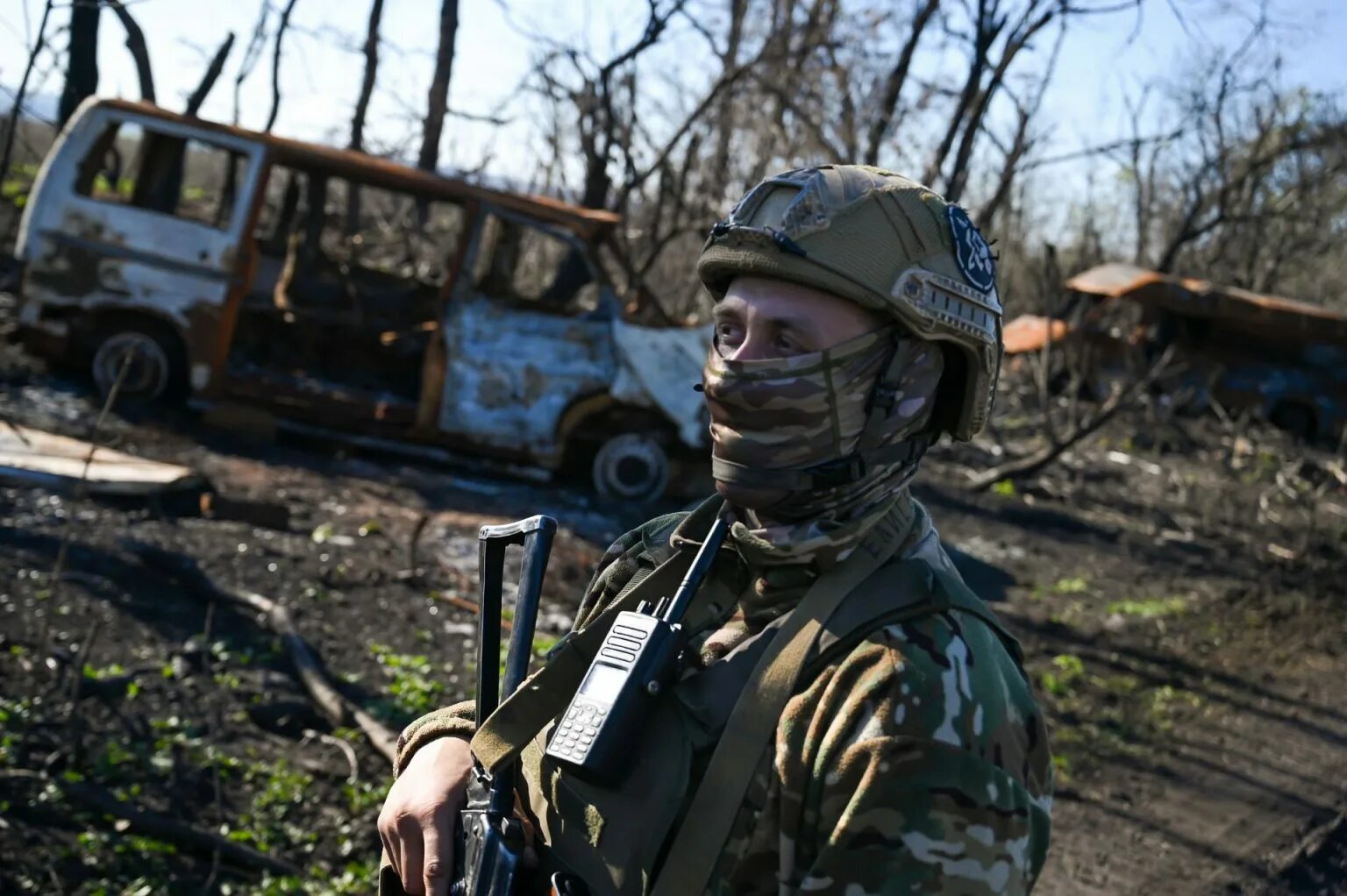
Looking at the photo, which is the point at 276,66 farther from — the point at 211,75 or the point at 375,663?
the point at 375,663

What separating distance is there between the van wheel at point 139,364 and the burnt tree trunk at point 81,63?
483 cm

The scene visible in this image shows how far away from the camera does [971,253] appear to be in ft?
5.89

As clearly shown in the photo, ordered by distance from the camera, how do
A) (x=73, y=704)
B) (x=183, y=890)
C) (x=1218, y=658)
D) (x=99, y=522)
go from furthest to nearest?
(x=1218, y=658), (x=99, y=522), (x=73, y=704), (x=183, y=890)

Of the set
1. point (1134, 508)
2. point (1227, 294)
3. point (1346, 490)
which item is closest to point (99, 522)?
point (1134, 508)

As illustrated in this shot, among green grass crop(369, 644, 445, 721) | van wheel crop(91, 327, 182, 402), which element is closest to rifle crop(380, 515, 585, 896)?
green grass crop(369, 644, 445, 721)

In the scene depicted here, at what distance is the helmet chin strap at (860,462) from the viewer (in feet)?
5.65

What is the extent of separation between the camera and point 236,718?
15.0 ft

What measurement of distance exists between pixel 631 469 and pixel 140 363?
323cm

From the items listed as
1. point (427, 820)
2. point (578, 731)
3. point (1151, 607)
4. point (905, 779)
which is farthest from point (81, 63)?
point (905, 779)

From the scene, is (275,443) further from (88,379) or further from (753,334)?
(753,334)

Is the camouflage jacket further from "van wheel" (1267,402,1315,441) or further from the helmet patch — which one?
"van wheel" (1267,402,1315,441)

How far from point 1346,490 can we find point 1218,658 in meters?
6.17

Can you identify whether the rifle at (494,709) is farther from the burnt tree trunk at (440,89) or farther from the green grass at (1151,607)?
the burnt tree trunk at (440,89)

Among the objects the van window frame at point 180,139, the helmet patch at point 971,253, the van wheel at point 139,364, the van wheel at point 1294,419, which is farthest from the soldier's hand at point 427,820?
the van wheel at point 1294,419
